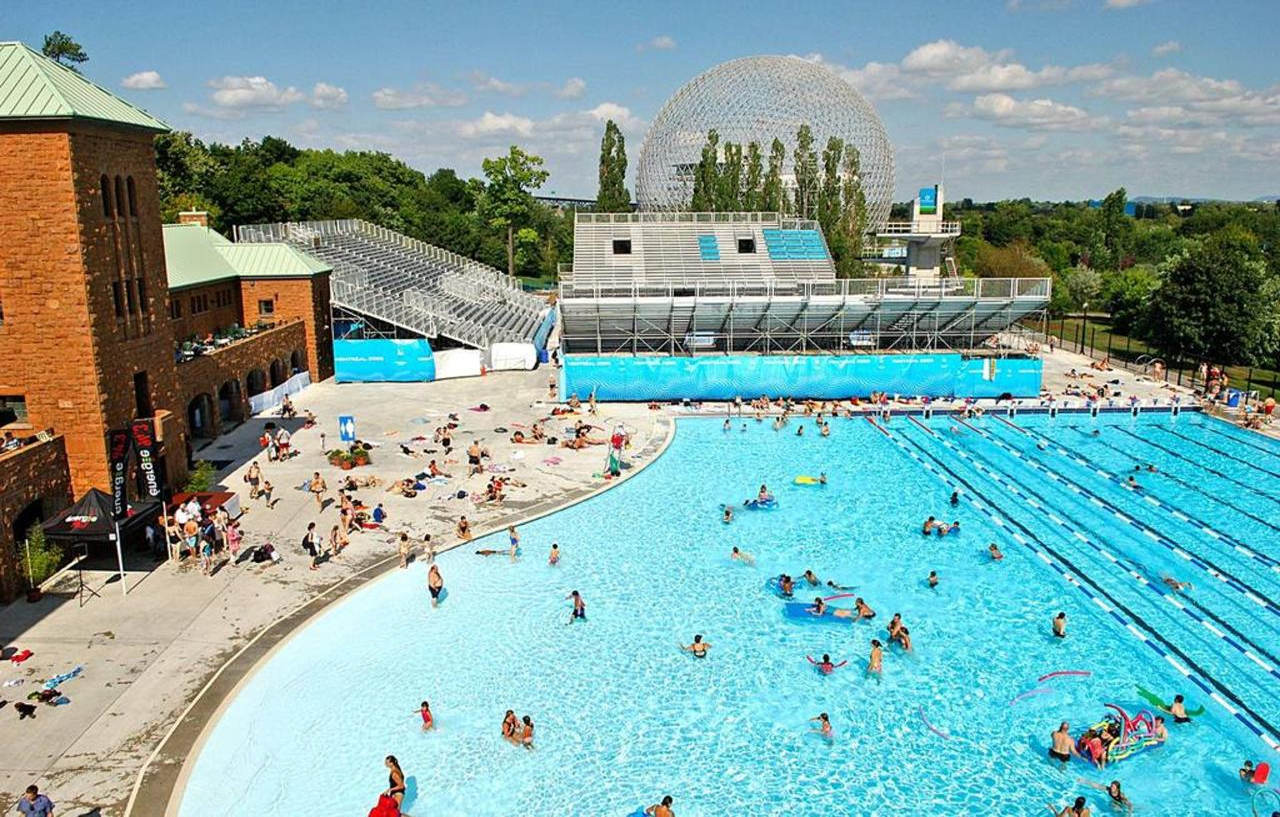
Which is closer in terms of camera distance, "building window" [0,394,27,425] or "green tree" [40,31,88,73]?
"building window" [0,394,27,425]

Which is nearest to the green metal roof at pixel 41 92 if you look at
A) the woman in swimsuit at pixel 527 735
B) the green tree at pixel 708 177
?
the woman in swimsuit at pixel 527 735

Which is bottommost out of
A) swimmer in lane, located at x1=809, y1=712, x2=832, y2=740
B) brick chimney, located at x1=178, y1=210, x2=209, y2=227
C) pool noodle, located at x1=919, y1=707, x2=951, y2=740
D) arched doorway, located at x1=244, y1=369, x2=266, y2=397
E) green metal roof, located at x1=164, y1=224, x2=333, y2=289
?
pool noodle, located at x1=919, y1=707, x2=951, y2=740

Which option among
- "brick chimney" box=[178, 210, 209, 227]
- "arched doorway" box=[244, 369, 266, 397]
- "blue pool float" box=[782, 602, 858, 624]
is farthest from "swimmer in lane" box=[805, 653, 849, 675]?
"brick chimney" box=[178, 210, 209, 227]

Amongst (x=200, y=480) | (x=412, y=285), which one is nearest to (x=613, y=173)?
(x=412, y=285)

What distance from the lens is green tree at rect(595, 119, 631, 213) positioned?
6600cm

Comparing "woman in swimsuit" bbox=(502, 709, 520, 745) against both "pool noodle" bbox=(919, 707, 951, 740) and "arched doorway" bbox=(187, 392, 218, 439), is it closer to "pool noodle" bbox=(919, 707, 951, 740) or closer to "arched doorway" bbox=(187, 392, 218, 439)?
"pool noodle" bbox=(919, 707, 951, 740)

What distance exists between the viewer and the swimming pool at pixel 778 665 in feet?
43.2

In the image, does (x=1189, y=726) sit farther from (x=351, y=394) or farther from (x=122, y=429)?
(x=351, y=394)

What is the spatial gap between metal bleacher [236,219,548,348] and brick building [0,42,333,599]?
65.6 feet

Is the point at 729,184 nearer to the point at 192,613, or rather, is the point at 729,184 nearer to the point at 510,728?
the point at 192,613

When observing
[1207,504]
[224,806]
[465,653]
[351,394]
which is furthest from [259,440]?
[1207,504]

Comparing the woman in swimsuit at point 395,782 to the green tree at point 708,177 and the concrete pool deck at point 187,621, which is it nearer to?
the concrete pool deck at point 187,621

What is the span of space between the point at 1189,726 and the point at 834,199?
160ft

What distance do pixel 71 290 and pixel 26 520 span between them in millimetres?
5025
